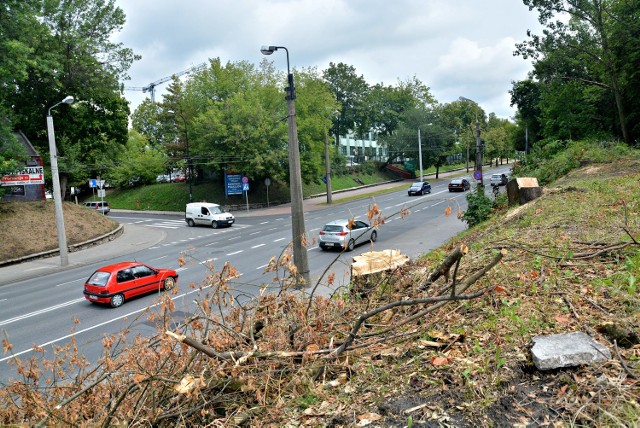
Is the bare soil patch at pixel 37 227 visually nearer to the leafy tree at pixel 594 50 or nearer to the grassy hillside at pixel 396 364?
the grassy hillside at pixel 396 364

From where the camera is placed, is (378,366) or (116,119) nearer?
(378,366)

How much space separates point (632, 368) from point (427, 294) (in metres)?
1.83

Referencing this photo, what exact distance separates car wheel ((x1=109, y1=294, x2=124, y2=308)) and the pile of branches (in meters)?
9.35

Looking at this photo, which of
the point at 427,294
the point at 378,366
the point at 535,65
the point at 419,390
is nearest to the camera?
the point at 419,390

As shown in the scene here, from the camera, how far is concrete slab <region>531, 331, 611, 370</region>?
9.60 ft

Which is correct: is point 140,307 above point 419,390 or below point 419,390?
below

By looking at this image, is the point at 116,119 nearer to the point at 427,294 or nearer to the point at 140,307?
the point at 140,307

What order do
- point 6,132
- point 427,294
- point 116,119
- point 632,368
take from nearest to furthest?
point 632,368 → point 427,294 → point 6,132 → point 116,119

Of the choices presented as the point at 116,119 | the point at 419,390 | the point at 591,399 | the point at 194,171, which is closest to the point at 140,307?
the point at 419,390

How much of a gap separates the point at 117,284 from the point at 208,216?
1833 centimetres

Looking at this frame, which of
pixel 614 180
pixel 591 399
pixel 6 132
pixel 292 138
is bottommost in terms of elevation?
pixel 591 399

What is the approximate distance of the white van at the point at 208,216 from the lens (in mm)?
30812

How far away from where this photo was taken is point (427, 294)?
436 centimetres

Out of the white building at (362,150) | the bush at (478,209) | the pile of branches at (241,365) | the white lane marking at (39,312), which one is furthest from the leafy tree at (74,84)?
the white building at (362,150)
